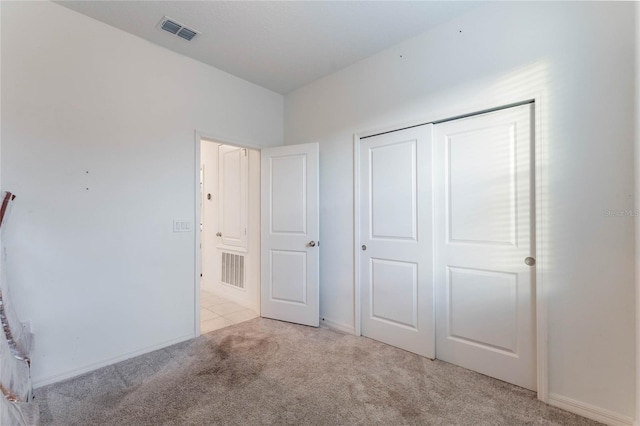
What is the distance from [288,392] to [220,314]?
72.8 inches

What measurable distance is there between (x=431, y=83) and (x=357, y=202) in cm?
124

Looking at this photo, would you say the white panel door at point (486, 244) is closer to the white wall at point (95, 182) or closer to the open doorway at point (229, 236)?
the open doorway at point (229, 236)

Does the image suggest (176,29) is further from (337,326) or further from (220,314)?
(337,326)

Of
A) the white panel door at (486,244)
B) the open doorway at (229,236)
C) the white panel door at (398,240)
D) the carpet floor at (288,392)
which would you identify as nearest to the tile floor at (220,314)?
the open doorway at (229,236)

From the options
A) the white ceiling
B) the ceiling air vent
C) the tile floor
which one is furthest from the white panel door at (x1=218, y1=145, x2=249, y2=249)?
the ceiling air vent

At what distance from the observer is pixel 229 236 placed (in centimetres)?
416

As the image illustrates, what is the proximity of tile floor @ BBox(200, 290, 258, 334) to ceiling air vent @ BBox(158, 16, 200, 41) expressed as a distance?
9.29ft

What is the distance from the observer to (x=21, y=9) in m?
1.95

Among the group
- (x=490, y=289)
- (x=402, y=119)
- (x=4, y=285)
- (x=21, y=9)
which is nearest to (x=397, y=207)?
(x=402, y=119)

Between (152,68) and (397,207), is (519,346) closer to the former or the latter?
(397,207)

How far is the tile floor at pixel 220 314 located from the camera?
3.14 m

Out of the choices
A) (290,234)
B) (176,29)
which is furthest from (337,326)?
(176,29)

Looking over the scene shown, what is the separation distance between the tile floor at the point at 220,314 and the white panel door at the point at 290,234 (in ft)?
1.06

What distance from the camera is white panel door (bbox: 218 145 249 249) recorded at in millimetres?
3840
